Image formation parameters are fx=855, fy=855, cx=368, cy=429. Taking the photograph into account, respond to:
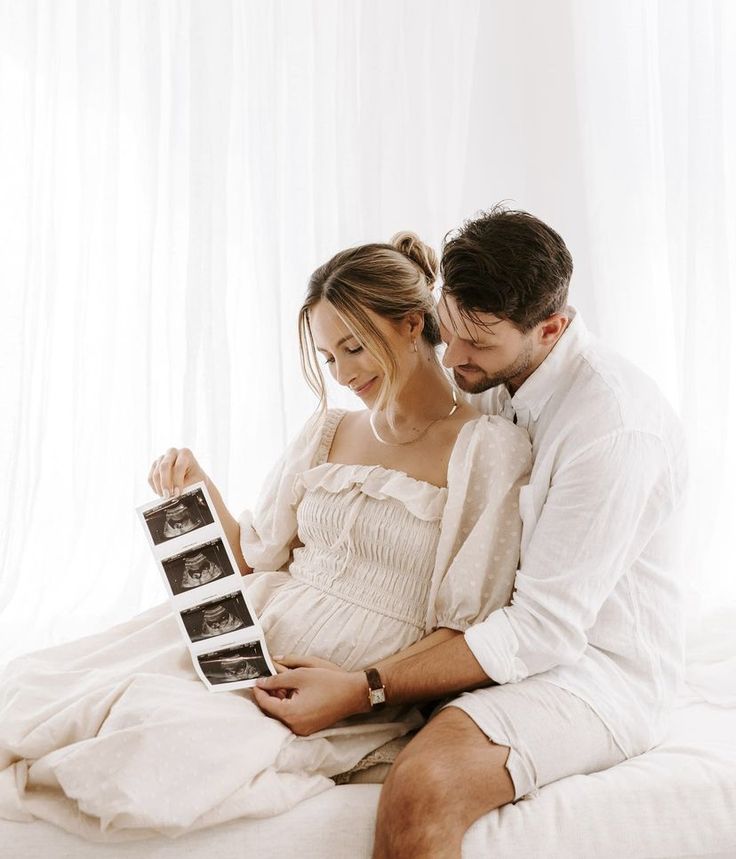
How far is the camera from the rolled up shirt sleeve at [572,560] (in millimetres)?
1378

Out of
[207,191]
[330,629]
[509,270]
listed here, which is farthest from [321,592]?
[207,191]

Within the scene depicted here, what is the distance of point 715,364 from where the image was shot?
2.42m

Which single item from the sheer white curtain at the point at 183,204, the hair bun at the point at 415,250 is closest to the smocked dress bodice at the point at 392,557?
the hair bun at the point at 415,250

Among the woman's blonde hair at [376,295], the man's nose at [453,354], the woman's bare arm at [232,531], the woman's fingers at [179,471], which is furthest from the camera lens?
the woman's bare arm at [232,531]

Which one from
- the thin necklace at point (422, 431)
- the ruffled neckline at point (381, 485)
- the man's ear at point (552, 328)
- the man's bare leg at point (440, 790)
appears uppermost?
the man's ear at point (552, 328)

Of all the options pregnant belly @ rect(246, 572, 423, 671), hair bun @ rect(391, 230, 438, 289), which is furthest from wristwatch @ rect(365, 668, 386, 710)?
hair bun @ rect(391, 230, 438, 289)

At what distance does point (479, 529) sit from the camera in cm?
150

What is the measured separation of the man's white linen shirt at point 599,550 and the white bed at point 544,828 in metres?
0.13

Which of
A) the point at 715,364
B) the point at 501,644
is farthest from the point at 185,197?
the point at 501,644

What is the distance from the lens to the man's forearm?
141cm

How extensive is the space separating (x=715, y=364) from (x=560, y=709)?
1385 mm

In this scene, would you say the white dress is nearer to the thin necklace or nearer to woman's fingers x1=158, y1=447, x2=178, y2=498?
the thin necklace

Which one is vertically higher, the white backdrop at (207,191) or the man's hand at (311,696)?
the white backdrop at (207,191)

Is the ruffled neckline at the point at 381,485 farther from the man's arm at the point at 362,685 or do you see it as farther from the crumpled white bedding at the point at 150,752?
the crumpled white bedding at the point at 150,752
